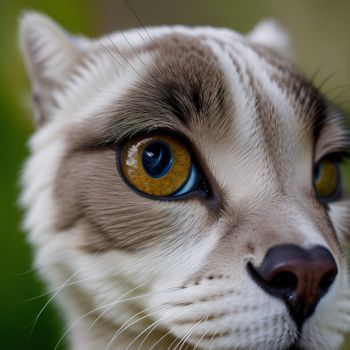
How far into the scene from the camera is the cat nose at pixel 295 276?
113 centimetres

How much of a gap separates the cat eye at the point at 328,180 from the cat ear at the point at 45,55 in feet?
2.38

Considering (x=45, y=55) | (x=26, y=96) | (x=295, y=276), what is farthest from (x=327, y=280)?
(x=26, y=96)

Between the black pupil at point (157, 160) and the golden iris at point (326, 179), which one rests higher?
the golden iris at point (326, 179)

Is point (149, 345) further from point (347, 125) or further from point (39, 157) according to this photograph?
point (347, 125)

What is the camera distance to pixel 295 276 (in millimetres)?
1138

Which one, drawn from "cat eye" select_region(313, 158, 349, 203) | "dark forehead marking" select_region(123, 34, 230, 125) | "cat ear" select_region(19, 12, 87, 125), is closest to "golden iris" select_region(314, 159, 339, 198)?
"cat eye" select_region(313, 158, 349, 203)

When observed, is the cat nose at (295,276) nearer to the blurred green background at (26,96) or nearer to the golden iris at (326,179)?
the golden iris at (326,179)

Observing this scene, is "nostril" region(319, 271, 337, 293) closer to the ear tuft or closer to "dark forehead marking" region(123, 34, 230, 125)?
"dark forehead marking" region(123, 34, 230, 125)

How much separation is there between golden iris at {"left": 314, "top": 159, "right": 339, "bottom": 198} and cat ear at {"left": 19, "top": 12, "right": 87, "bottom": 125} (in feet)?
2.38

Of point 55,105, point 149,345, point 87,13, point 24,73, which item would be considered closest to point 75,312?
point 149,345

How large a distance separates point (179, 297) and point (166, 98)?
17.1 inches

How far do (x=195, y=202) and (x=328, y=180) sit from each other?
0.42 metres

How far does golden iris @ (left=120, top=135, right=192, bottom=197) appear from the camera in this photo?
1327 mm

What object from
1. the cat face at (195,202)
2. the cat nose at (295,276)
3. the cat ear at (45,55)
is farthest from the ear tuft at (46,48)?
the cat nose at (295,276)
